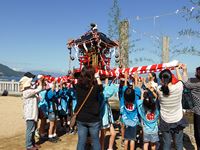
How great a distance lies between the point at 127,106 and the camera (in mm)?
6680

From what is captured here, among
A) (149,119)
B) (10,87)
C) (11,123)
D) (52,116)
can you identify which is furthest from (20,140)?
(10,87)

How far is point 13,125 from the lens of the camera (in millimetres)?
11750

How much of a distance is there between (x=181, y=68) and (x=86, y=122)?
2040 millimetres

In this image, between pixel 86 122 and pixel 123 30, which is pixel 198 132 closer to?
pixel 86 122

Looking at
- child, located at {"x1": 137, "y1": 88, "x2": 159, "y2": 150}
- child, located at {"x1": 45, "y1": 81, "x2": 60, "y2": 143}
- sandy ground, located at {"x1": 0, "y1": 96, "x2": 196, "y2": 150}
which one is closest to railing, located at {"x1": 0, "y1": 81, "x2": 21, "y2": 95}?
sandy ground, located at {"x1": 0, "y1": 96, "x2": 196, "y2": 150}

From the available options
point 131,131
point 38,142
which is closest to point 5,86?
point 38,142

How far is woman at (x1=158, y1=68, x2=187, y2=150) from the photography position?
18.0 feet

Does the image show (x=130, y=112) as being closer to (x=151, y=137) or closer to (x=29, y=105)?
(x=151, y=137)

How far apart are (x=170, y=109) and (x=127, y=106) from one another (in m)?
1.26

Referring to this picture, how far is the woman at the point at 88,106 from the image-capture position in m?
5.37

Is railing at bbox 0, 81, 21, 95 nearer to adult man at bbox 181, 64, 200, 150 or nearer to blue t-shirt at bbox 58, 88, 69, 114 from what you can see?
blue t-shirt at bbox 58, 88, 69, 114

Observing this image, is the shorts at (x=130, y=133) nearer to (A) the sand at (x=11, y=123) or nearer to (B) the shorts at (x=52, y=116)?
(B) the shorts at (x=52, y=116)

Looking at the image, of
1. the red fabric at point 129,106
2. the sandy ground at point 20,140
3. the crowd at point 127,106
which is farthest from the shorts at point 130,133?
the sandy ground at point 20,140

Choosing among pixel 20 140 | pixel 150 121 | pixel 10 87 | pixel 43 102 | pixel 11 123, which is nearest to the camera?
pixel 150 121
